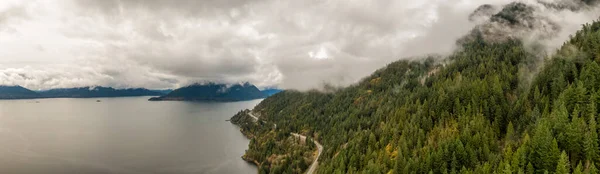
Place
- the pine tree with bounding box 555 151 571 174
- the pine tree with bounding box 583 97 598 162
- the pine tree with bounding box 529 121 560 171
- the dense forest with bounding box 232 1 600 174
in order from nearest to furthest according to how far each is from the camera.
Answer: the pine tree with bounding box 555 151 571 174, the pine tree with bounding box 583 97 598 162, the pine tree with bounding box 529 121 560 171, the dense forest with bounding box 232 1 600 174

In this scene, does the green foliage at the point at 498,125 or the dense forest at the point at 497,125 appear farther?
the green foliage at the point at 498,125

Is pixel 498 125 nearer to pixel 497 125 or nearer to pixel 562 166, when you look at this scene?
pixel 497 125

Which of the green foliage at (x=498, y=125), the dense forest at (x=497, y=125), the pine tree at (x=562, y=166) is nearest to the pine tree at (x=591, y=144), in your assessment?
the green foliage at (x=498, y=125)

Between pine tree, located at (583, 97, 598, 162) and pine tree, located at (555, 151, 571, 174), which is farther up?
pine tree, located at (583, 97, 598, 162)

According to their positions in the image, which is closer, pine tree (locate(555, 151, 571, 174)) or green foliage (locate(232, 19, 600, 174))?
pine tree (locate(555, 151, 571, 174))

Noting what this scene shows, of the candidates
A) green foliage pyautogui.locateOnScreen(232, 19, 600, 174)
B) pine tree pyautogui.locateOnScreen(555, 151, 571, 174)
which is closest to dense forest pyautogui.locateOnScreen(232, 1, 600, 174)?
pine tree pyautogui.locateOnScreen(555, 151, 571, 174)

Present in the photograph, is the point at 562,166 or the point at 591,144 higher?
the point at 591,144

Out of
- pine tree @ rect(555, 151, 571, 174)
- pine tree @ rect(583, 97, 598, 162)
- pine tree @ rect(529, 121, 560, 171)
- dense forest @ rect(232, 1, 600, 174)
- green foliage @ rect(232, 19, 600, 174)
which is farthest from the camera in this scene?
green foliage @ rect(232, 19, 600, 174)

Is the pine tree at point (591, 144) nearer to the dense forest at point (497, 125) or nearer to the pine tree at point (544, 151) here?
the dense forest at point (497, 125)

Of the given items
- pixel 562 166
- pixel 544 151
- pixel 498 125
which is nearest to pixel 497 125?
pixel 498 125

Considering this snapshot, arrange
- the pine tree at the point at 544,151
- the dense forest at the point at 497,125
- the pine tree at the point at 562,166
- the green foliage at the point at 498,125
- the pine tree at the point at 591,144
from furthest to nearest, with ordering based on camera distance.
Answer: the green foliage at the point at 498,125 < the dense forest at the point at 497,125 < the pine tree at the point at 544,151 < the pine tree at the point at 591,144 < the pine tree at the point at 562,166

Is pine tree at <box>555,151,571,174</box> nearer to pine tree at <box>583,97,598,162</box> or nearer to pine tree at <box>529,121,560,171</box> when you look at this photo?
pine tree at <box>529,121,560,171</box>
